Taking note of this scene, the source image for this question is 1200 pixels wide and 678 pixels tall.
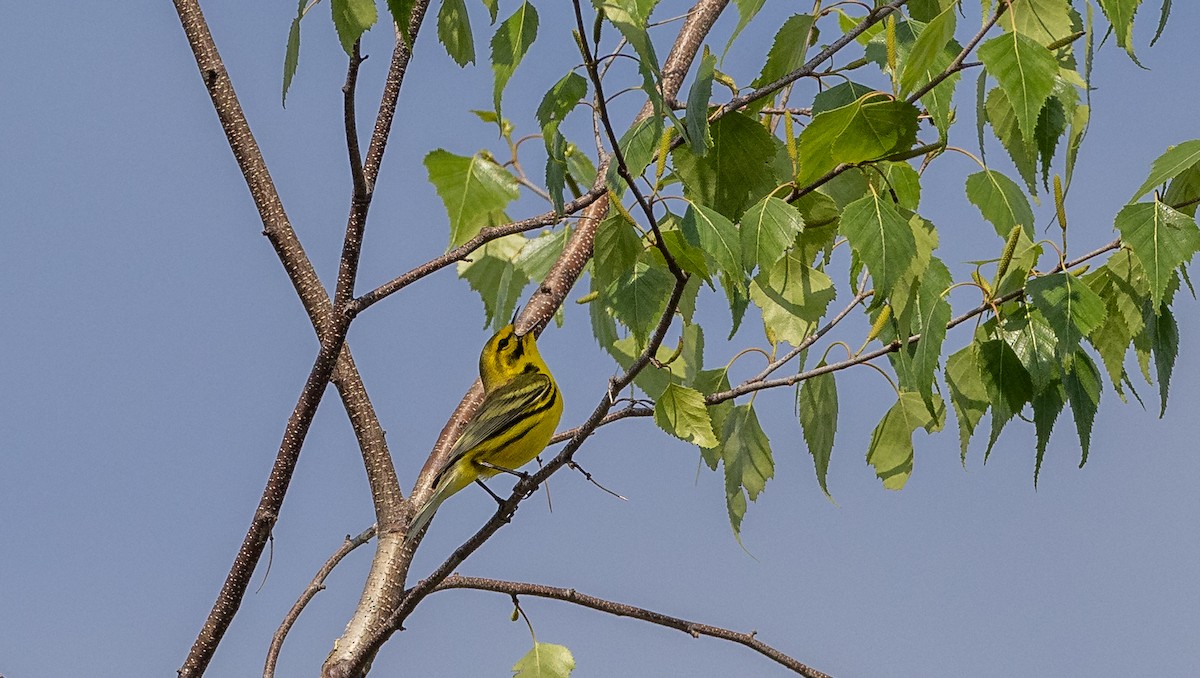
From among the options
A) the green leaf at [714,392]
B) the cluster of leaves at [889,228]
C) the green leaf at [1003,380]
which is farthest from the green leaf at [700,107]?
the green leaf at [714,392]

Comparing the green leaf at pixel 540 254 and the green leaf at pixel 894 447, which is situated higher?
the green leaf at pixel 540 254

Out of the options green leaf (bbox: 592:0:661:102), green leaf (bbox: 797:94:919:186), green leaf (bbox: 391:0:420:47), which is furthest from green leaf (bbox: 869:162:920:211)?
green leaf (bbox: 391:0:420:47)

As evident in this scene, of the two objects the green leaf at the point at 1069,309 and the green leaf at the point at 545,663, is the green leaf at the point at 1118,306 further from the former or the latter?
the green leaf at the point at 545,663

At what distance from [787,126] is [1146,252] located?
101 centimetres

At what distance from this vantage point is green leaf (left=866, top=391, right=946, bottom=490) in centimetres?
447

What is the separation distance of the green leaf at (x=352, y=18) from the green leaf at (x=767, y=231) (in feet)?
3.30

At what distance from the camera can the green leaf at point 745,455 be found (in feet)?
14.3

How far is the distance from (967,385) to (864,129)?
4.13 feet

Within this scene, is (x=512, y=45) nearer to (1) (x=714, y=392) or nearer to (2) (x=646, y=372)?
(2) (x=646, y=372)

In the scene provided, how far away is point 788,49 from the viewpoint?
3797mm

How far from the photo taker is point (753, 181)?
3.27m

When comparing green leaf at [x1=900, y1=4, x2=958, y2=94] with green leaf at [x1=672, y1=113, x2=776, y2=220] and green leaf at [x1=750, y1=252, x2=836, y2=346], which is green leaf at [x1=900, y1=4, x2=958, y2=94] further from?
green leaf at [x1=750, y1=252, x2=836, y2=346]

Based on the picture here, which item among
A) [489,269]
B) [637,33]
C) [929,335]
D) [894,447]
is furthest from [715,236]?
[489,269]

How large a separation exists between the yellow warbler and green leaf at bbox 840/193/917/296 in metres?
2.09
